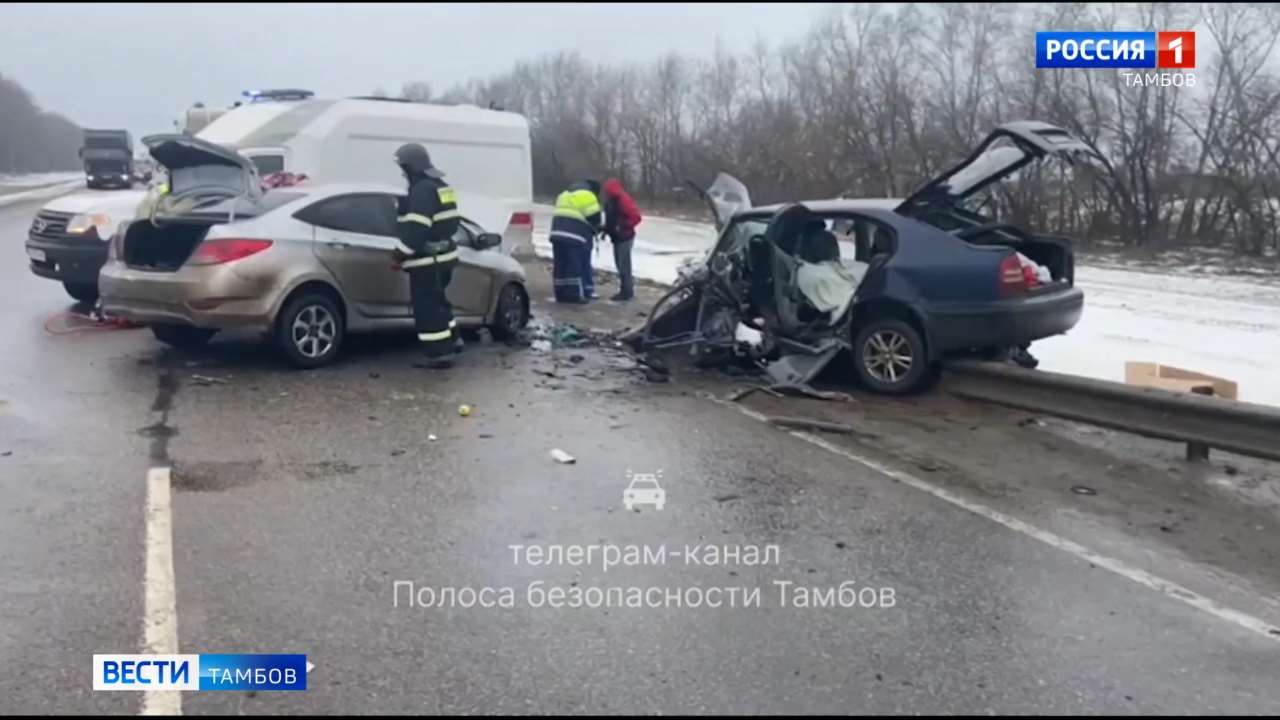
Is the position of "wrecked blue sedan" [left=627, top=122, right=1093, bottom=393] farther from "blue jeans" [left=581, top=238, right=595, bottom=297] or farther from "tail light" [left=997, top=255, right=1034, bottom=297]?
"blue jeans" [left=581, top=238, right=595, bottom=297]

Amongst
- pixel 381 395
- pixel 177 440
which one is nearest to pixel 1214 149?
pixel 381 395

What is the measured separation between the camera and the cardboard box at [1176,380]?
7859 millimetres

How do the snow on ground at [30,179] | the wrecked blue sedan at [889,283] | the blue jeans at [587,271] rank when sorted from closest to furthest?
the wrecked blue sedan at [889,283], the blue jeans at [587,271], the snow on ground at [30,179]

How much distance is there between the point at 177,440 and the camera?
267 inches

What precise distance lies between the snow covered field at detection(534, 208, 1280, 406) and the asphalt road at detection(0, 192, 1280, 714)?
417 cm

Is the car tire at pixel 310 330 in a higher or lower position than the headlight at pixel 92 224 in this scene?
lower

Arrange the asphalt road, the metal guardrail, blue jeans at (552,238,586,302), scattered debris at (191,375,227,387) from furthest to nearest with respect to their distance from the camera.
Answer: blue jeans at (552,238,586,302), scattered debris at (191,375,227,387), the metal guardrail, the asphalt road

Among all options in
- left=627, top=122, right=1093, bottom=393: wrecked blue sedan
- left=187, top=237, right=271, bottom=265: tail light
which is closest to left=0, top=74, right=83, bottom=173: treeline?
left=187, top=237, right=271, bottom=265: tail light

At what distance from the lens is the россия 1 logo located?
53.4 ft

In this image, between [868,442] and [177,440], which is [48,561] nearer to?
[177,440]

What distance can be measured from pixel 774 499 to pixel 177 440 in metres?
3.62

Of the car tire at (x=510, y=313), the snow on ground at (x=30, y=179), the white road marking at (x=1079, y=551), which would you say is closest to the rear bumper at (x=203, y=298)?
the car tire at (x=510, y=313)

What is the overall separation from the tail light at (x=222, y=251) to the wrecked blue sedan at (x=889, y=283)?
350 centimetres

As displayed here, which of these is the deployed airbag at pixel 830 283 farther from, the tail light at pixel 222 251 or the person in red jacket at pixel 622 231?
the person in red jacket at pixel 622 231
